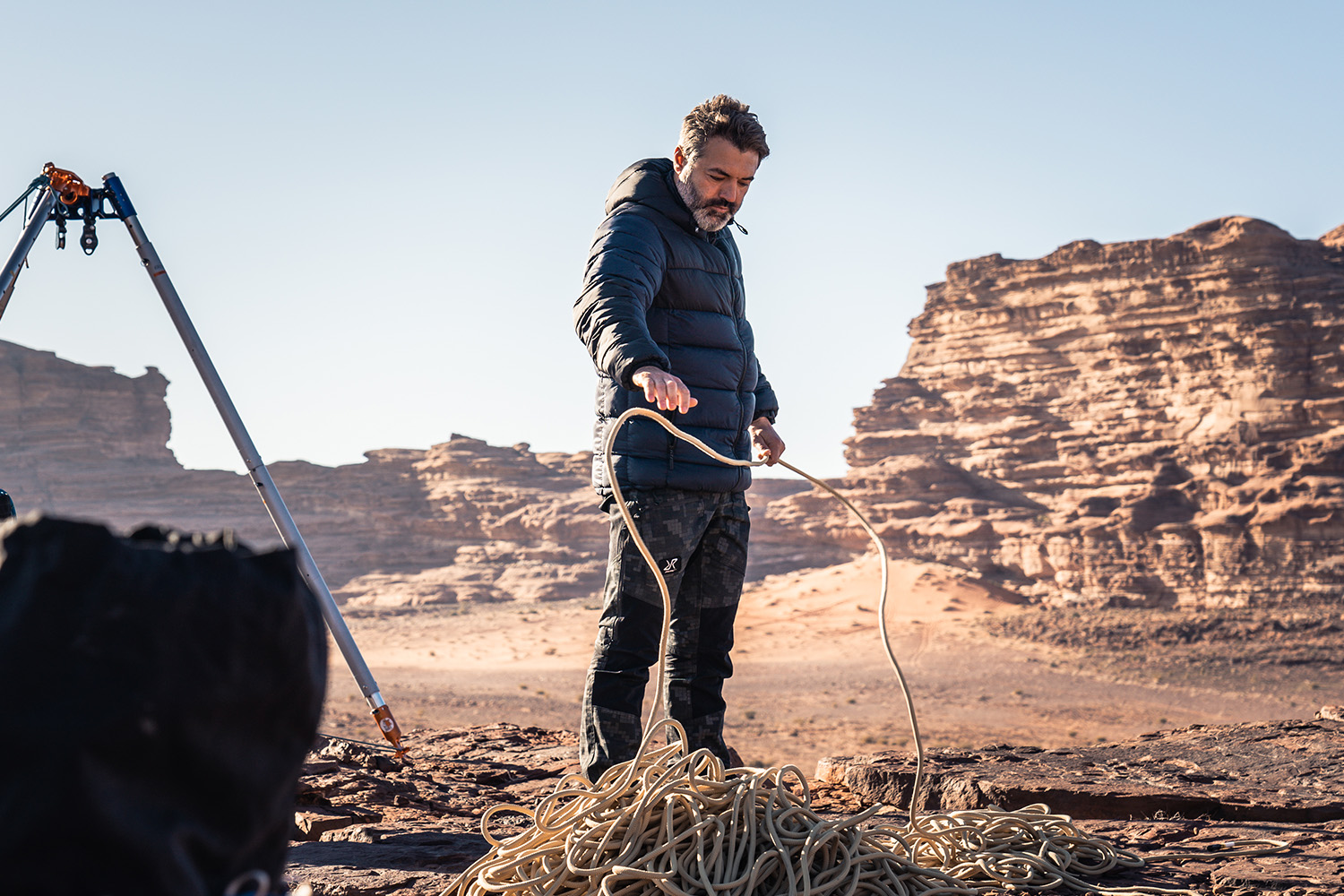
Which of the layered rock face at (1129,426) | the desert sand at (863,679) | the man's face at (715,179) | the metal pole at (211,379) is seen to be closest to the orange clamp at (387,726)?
the metal pole at (211,379)

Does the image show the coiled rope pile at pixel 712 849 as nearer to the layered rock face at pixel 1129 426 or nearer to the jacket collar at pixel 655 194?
the jacket collar at pixel 655 194

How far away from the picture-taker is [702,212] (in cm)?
285

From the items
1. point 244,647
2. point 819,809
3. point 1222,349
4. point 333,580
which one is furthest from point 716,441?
point 333,580

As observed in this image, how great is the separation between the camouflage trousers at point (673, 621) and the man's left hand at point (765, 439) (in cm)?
22

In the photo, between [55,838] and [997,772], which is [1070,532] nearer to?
[997,772]

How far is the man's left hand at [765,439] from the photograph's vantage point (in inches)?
119

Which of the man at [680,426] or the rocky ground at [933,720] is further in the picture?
the rocky ground at [933,720]

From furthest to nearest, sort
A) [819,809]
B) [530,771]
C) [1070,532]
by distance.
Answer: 1. [1070,532]
2. [530,771]
3. [819,809]

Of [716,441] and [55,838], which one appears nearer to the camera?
[55,838]

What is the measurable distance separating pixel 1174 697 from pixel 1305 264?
→ 17.1m

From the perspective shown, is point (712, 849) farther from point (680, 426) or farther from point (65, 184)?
point (65, 184)

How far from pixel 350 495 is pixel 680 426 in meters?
41.1

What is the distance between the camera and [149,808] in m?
0.77

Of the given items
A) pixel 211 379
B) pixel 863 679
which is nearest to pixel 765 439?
pixel 211 379
